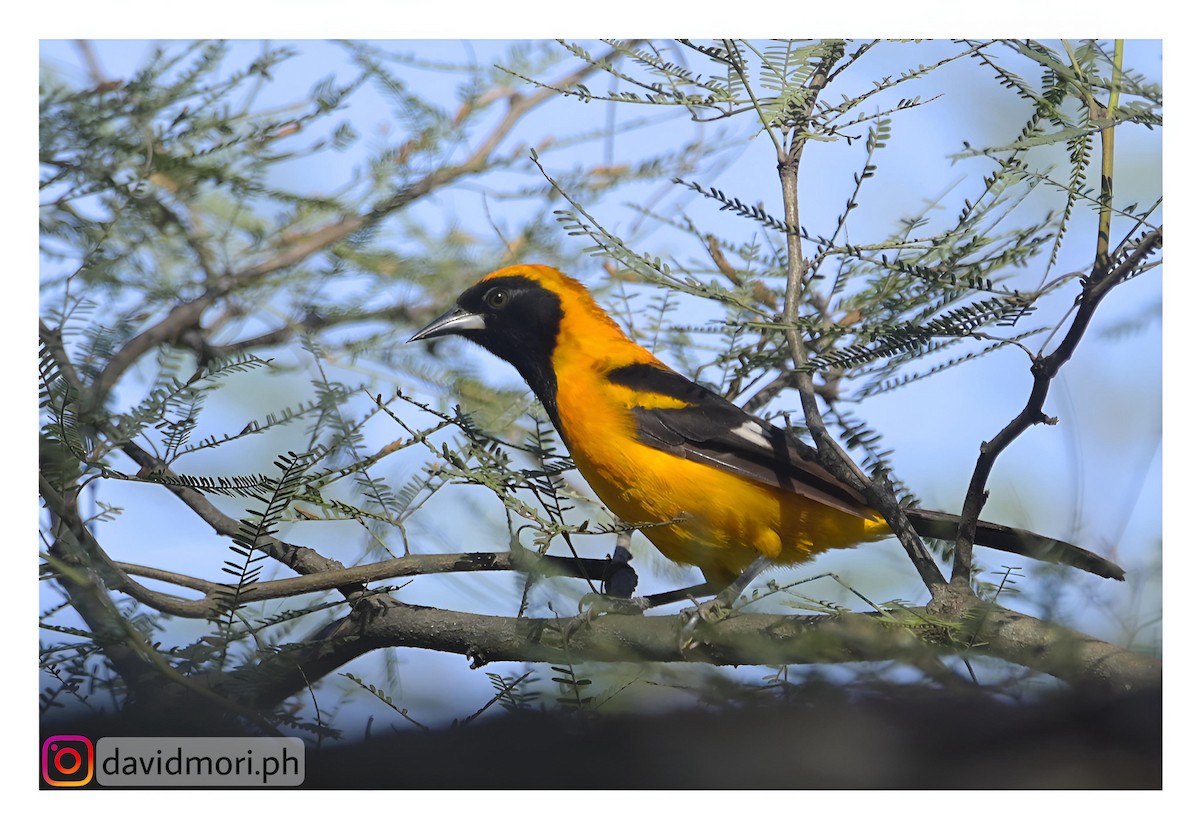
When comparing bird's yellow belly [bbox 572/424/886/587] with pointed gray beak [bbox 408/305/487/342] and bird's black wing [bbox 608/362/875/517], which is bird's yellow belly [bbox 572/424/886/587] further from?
pointed gray beak [bbox 408/305/487/342]

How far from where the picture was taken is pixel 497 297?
3289mm

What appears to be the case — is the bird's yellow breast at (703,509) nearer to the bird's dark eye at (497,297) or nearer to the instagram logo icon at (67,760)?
the bird's dark eye at (497,297)

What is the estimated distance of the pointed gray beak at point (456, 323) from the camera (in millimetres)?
3265

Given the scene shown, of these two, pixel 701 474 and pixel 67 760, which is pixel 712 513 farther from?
pixel 67 760

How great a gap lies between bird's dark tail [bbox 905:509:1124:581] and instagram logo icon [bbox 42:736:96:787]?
2.11 metres

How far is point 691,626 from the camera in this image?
255 cm

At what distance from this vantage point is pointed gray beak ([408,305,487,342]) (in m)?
3.26

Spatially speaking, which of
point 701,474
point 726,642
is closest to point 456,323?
point 701,474

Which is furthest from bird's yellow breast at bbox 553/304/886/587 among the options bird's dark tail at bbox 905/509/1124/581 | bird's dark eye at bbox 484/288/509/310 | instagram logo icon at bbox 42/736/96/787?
instagram logo icon at bbox 42/736/96/787

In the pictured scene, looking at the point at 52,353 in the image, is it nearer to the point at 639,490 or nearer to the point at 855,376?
the point at 639,490

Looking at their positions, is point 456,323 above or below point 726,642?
above

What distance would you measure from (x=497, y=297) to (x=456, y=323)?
5.5 inches

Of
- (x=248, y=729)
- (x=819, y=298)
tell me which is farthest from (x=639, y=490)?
(x=248, y=729)

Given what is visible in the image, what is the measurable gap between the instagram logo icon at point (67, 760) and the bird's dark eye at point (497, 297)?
Result: 5.07ft
